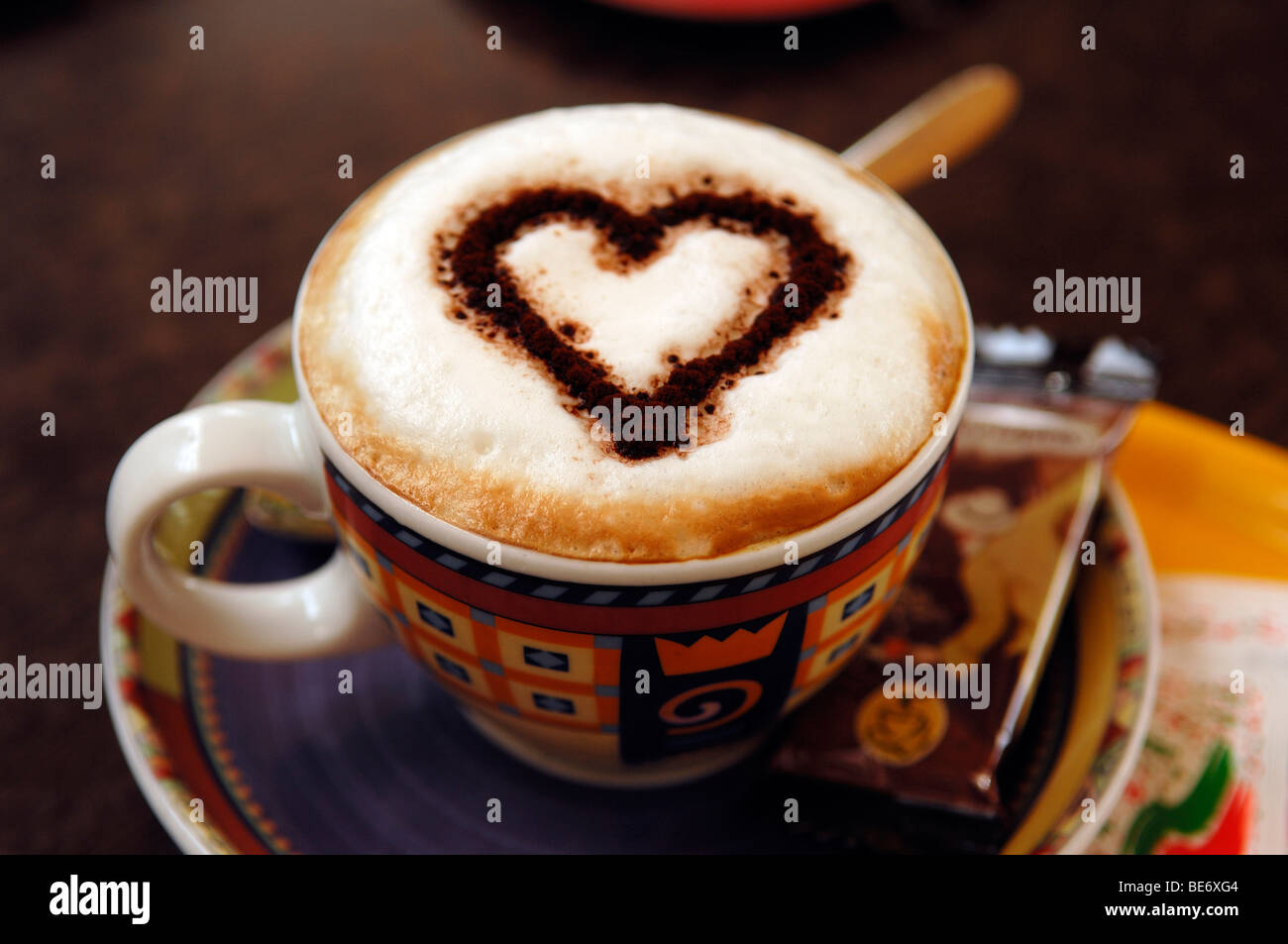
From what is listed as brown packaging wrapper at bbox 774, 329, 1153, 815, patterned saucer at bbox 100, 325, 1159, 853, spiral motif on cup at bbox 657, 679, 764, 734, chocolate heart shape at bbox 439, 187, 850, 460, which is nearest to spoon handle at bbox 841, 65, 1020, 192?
brown packaging wrapper at bbox 774, 329, 1153, 815

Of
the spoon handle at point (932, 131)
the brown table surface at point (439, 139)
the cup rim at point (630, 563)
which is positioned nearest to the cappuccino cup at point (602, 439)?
the cup rim at point (630, 563)

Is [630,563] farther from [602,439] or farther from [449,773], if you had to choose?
[449,773]

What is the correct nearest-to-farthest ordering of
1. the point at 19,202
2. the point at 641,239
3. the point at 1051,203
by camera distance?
the point at 641,239 < the point at 19,202 < the point at 1051,203

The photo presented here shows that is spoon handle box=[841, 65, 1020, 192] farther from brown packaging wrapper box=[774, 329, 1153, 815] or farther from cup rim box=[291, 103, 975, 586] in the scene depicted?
cup rim box=[291, 103, 975, 586]

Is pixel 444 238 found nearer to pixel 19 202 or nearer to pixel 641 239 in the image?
pixel 641 239

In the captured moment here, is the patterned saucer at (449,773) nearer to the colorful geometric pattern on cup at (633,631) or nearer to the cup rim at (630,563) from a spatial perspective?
the colorful geometric pattern on cup at (633,631)
